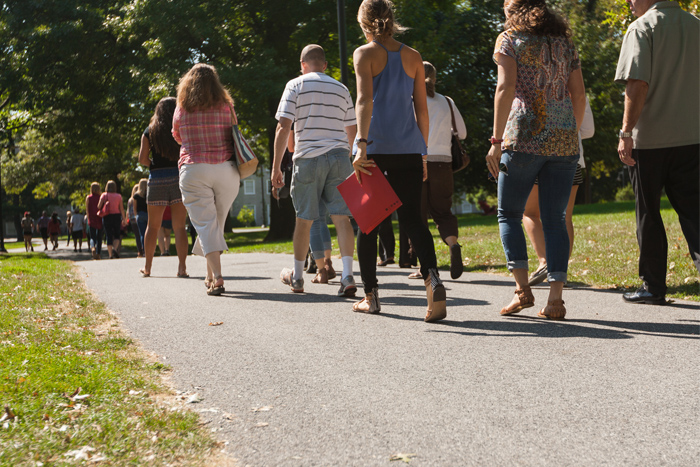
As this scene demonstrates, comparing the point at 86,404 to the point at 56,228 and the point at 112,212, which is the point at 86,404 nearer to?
the point at 112,212

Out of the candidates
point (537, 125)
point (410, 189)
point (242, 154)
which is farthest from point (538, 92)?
point (242, 154)

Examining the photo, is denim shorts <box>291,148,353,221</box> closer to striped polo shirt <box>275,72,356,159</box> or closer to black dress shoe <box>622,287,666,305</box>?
striped polo shirt <box>275,72,356,159</box>

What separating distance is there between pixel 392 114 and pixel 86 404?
2979mm

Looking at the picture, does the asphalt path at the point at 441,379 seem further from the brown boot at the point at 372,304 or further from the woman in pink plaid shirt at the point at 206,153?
the woman in pink plaid shirt at the point at 206,153

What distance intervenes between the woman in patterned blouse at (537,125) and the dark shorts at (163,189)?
498cm

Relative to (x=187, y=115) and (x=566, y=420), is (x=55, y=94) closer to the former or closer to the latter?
(x=187, y=115)

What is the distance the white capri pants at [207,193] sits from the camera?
714cm

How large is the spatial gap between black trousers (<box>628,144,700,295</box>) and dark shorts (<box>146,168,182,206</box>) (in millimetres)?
5498

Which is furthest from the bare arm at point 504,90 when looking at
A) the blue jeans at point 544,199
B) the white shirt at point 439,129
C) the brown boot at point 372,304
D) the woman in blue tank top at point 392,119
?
the white shirt at point 439,129

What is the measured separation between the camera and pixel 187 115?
23.2ft

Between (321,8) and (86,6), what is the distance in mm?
7755

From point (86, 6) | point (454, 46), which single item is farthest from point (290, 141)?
point (454, 46)

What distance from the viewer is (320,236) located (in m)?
7.36

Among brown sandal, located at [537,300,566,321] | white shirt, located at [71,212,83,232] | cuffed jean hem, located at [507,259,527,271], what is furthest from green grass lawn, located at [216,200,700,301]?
white shirt, located at [71,212,83,232]
